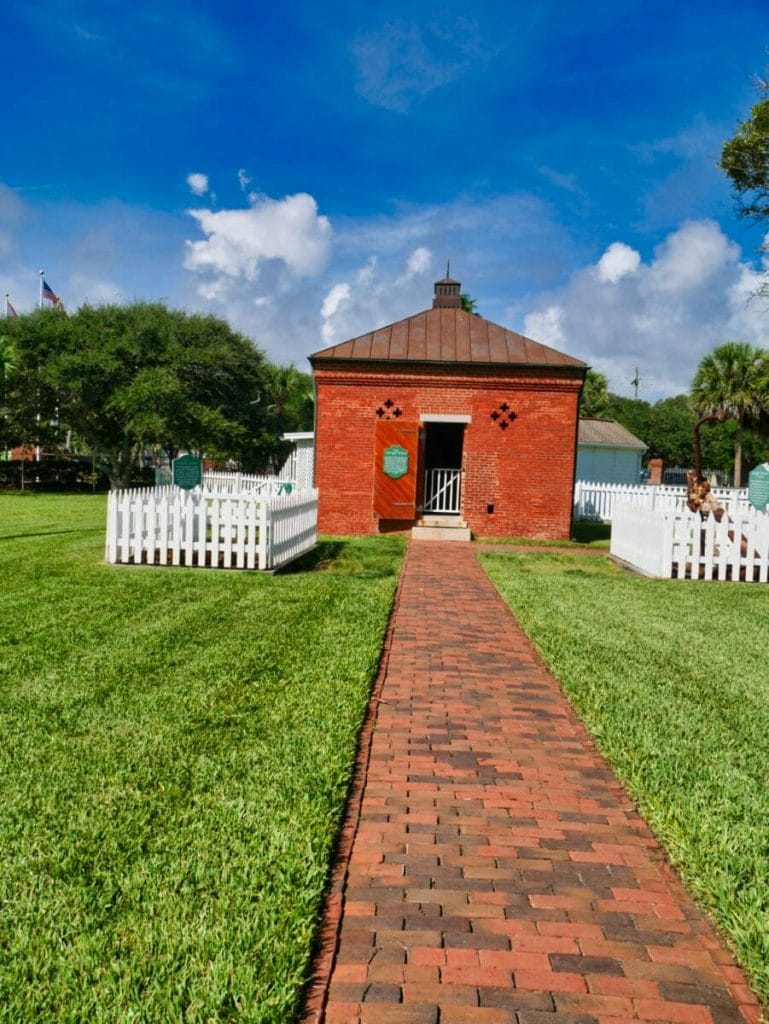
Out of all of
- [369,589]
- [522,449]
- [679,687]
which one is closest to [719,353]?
[522,449]

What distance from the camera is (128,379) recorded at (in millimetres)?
34562

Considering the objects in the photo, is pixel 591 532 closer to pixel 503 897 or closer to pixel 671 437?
pixel 503 897

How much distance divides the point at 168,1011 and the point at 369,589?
752 centimetres

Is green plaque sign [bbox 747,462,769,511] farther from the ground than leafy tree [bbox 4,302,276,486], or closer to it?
closer to it

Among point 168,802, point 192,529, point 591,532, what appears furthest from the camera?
point 591,532

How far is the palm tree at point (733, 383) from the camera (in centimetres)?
3550

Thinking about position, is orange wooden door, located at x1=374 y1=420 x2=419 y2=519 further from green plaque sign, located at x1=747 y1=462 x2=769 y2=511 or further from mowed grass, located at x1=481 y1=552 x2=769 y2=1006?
green plaque sign, located at x1=747 y1=462 x2=769 y2=511

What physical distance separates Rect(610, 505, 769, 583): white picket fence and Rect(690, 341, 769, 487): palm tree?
83.9 ft

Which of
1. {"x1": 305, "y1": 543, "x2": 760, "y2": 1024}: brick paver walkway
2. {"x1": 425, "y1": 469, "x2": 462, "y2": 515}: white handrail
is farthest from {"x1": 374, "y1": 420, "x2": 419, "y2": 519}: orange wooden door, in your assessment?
{"x1": 305, "y1": 543, "x2": 760, "y2": 1024}: brick paver walkway

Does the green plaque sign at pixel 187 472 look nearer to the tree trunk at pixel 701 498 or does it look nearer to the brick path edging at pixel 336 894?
the tree trunk at pixel 701 498

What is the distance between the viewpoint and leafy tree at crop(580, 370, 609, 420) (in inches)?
2554

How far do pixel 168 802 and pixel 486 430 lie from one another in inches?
576

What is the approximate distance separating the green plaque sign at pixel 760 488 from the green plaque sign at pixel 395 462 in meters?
7.04

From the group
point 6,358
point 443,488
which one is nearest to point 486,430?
point 443,488
